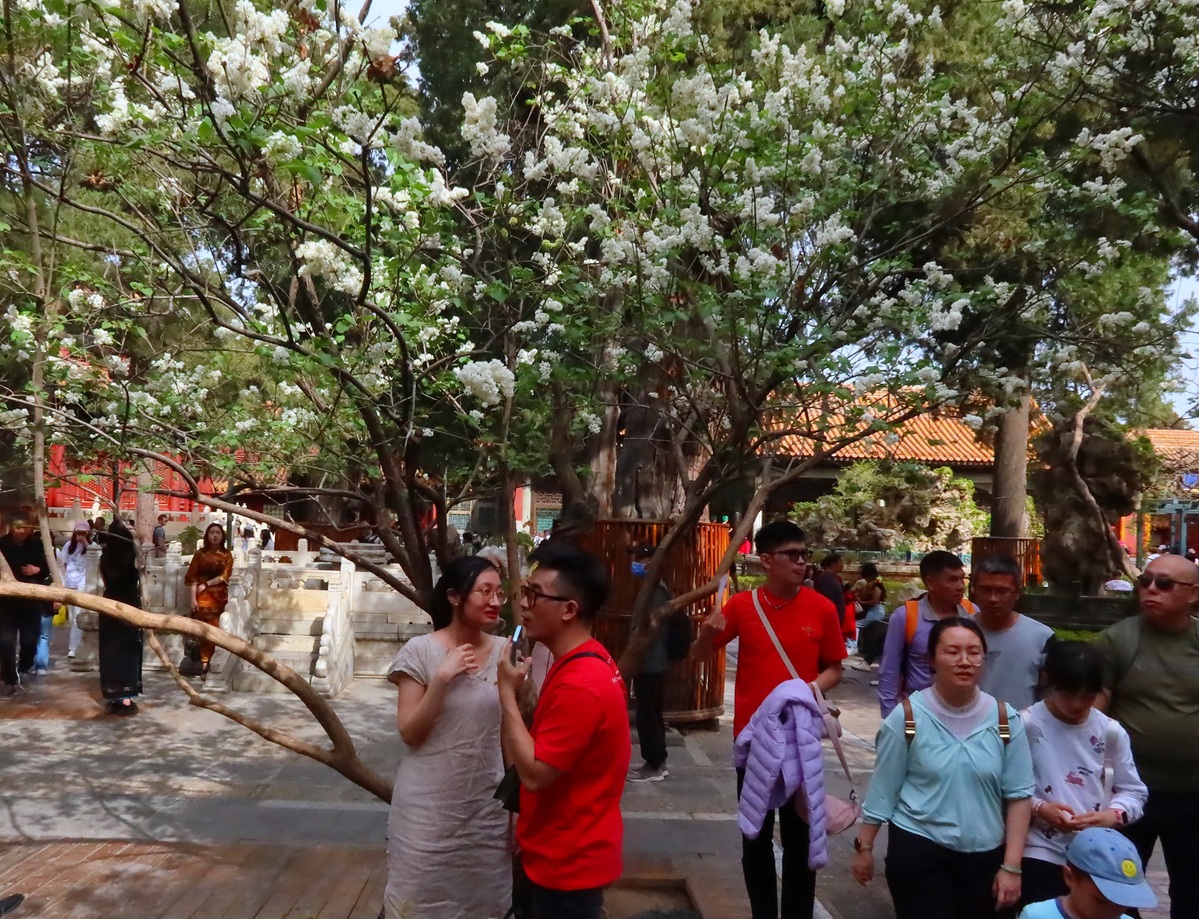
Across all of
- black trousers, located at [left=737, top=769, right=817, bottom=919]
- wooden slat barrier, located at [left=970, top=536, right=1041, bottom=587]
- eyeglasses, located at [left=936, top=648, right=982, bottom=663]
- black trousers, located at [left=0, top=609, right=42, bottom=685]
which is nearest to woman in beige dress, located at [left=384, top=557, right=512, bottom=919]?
black trousers, located at [left=737, top=769, right=817, bottom=919]

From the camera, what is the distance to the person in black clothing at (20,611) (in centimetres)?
963

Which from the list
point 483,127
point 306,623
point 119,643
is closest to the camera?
point 483,127

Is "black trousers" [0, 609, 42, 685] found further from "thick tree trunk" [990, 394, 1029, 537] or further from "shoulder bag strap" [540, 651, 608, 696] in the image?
"thick tree trunk" [990, 394, 1029, 537]

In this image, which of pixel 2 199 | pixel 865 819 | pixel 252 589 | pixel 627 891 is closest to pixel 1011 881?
pixel 865 819

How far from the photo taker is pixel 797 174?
220 inches

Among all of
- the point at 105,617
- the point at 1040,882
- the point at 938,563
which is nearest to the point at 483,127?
the point at 938,563

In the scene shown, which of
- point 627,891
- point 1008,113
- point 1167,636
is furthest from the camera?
point 1008,113

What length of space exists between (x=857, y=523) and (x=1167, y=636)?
60.4ft

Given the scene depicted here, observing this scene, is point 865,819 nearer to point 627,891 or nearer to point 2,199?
point 627,891

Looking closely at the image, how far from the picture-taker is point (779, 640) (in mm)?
4160

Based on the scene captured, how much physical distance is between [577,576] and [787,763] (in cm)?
141

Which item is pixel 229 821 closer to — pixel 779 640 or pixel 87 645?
pixel 779 640

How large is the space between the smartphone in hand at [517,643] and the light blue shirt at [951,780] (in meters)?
1.18

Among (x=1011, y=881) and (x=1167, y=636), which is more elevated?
(x=1167, y=636)
